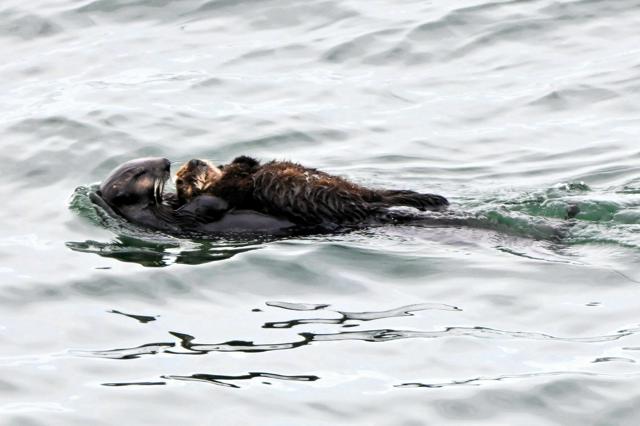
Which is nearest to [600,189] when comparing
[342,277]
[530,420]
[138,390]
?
[342,277]

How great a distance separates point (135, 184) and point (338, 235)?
1331 millimetres

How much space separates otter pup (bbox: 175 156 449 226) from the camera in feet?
23.1

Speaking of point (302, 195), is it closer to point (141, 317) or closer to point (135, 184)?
point (135, 184)

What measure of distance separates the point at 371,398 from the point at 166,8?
27.3ft

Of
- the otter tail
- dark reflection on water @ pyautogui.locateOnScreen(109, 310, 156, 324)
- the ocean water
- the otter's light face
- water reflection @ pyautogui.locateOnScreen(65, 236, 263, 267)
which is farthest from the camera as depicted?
the otter's light face

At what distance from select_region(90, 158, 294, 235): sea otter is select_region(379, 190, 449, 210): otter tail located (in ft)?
2.00

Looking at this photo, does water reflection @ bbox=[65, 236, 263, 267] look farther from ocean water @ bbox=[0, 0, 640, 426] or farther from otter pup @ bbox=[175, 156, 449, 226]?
otter pup @ bbox=[175, 156, 449, 226]

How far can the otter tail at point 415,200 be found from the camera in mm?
7043

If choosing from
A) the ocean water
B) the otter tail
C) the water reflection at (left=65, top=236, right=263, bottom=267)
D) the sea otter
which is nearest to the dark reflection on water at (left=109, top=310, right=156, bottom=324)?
the ocean water

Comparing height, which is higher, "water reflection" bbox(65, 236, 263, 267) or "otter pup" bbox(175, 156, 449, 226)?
"otter pup" bbox(175, 156, 449, 226)

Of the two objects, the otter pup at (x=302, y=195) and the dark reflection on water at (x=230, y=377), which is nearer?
the dark reflection on water at (x=230, y=377)

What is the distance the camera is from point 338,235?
7.00m

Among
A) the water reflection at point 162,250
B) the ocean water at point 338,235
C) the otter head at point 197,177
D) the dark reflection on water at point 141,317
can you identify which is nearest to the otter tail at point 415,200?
the ocean water at point 338,235

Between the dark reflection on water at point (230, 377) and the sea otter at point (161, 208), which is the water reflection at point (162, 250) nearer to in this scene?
the sea otter at point (161, 208)
